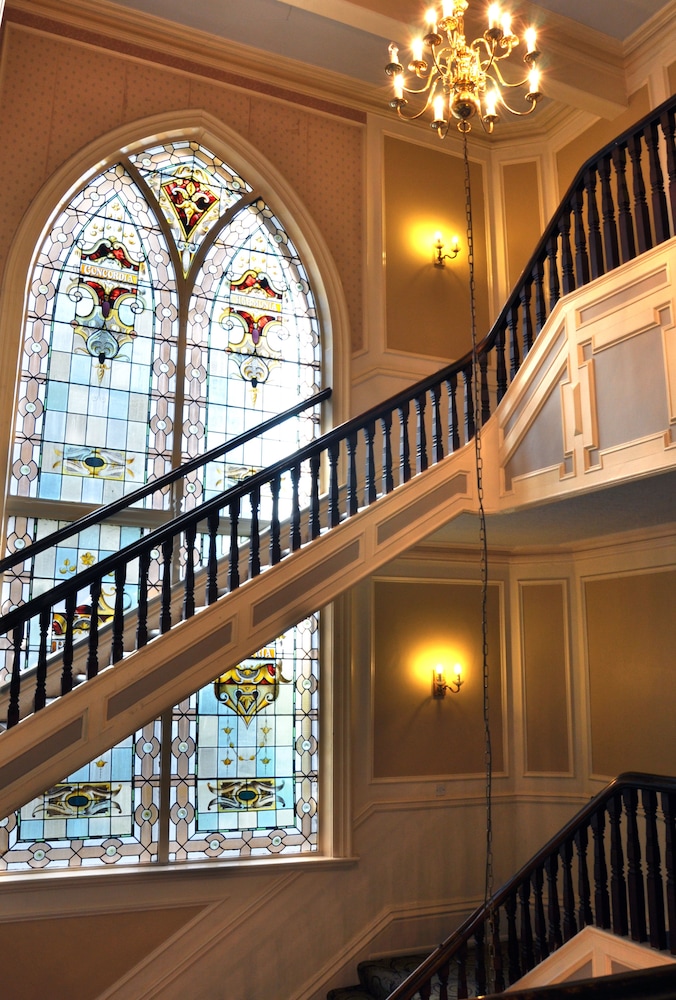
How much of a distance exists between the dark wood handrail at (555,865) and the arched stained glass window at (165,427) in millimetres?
1948

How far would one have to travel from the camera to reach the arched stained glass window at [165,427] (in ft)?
19.3

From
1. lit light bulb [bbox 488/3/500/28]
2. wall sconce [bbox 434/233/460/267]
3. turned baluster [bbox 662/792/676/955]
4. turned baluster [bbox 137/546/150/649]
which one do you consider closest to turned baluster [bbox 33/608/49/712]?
turned baluster [bbox 137/546/150/649]

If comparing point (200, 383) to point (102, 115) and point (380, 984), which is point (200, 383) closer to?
point (102, 115)

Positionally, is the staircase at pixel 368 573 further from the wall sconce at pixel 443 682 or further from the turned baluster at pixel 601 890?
the wall sconce at pixel 443 682

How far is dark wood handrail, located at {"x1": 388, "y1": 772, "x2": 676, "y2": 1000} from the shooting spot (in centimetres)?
416

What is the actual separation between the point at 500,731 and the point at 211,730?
2643 mm

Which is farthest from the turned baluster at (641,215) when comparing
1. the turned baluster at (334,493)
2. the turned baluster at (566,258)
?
the turned baluster at (334,493)

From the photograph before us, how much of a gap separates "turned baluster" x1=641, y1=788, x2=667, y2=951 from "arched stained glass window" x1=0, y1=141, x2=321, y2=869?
9.45ft

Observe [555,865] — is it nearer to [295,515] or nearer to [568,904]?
[568,904]

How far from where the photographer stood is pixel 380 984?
19.2ft

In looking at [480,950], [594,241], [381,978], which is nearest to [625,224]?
[594,241]

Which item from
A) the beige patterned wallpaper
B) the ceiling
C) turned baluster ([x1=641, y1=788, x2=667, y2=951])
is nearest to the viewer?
turned baluster ([x1=641, y1=788, x2=667, y2=951])

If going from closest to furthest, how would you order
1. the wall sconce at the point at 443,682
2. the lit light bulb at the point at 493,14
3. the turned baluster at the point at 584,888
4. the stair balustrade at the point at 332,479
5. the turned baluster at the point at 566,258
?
the lit light bulb at the point at 493,14, the stair balustrade at the point at 332,479, the turned baluster at the point at 584,888, the turned baluster at the point at 566,258, the wall sconce at the point at 443,682

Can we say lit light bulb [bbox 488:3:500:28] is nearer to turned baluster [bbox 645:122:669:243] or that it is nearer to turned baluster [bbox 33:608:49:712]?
turned baluster [bbox 645:122:669:243]
